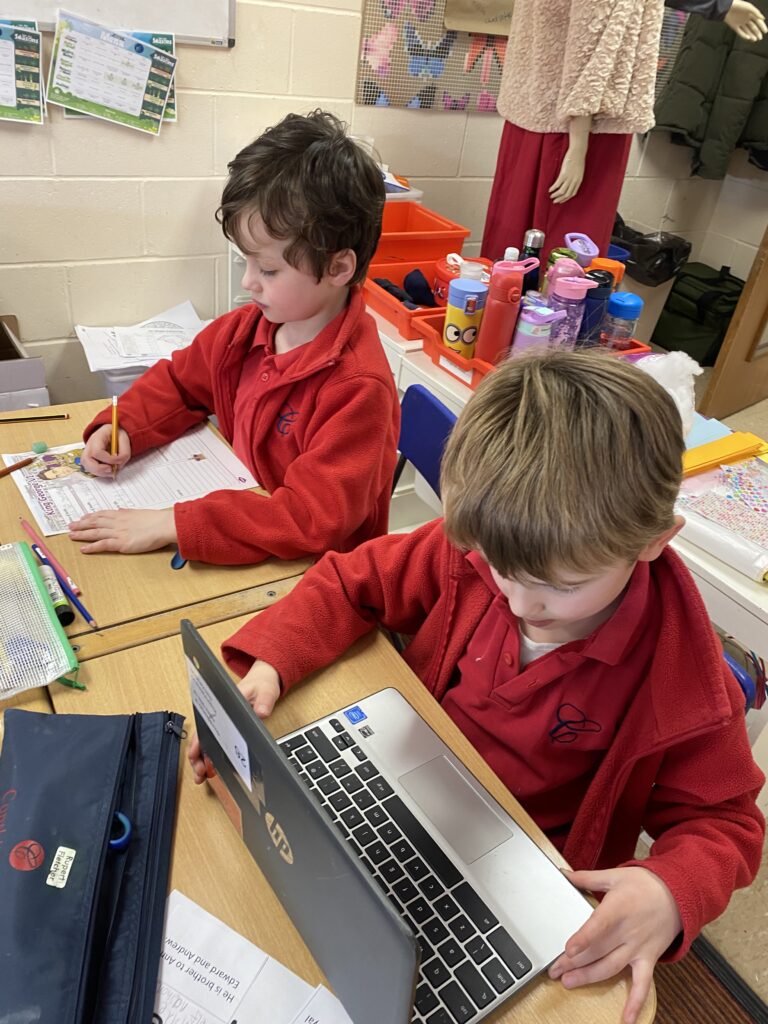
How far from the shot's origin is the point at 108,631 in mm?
885

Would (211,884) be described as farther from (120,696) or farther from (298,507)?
(298,507)

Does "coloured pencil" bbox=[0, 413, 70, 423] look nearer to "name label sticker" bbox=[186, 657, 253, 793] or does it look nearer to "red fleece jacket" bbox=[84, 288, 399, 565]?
"red fleece jacket" bbox=[84, 288, 399, 565]

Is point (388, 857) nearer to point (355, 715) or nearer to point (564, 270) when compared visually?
point (355, 715)

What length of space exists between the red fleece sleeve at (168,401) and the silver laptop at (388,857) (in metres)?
0.66

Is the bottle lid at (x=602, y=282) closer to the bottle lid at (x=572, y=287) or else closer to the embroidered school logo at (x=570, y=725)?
the bottle lid at (x=572, y=287)

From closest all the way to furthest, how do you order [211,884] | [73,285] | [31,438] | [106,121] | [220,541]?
[211,884]
[220,541]
[31,438]
[106,121]
[73,285]

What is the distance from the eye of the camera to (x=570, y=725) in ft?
2.72

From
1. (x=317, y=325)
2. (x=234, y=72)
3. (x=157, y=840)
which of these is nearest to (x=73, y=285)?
(x=234, y=72)

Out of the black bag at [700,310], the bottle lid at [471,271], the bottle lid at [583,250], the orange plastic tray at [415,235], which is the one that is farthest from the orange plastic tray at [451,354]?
the black bag at [700,310]

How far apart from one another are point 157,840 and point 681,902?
473mm

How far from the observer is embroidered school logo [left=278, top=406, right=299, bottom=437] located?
1229mm

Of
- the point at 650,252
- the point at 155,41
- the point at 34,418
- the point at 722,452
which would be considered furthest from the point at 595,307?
the point at 650,252

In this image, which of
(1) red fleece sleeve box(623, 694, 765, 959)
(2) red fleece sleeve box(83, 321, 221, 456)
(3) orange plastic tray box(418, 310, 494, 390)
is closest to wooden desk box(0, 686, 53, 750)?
(2) red fleece sleeve box(83, 321, 221, 456)

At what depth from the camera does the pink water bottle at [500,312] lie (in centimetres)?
155
